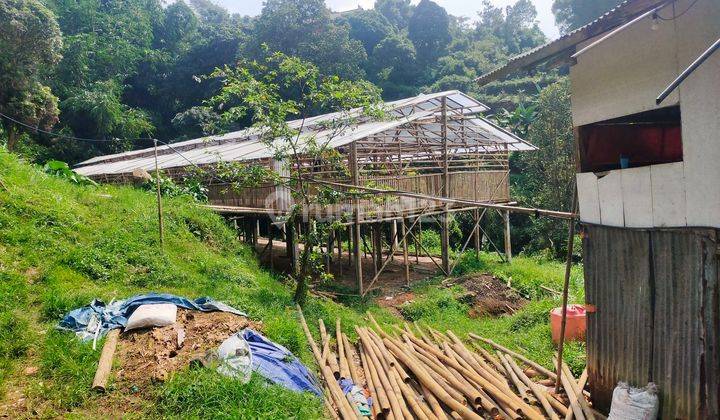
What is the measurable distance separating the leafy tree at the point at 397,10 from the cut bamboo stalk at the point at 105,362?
45391 mm

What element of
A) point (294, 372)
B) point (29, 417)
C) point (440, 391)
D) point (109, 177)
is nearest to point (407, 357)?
point (440, 391)

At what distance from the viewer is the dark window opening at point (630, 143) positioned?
585 centimetres

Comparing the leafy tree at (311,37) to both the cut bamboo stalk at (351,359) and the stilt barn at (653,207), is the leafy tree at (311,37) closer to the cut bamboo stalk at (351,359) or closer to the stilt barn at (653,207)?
the cut bamboo stalk at (351,359)

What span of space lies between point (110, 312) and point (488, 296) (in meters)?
9.89

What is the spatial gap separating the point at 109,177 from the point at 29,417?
666 inches

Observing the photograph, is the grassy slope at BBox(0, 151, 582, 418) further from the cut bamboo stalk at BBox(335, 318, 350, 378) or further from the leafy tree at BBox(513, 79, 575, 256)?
the leafy tree at BBox(513, 79, 575, 256)

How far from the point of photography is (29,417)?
15.2 feet

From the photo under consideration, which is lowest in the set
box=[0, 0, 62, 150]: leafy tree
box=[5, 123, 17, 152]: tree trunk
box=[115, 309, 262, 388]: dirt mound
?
box=[115, 309, 262, 388]: dirt mound

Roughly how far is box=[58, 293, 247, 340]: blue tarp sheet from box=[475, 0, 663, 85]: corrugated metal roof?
5460mm

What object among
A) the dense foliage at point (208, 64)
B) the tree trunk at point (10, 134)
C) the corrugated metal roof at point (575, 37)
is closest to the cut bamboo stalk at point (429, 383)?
the corrugated metal roof at point (575, 37)

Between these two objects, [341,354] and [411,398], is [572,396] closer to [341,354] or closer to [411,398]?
[411,398]

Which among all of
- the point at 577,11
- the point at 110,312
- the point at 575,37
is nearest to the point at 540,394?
the point at 575,37

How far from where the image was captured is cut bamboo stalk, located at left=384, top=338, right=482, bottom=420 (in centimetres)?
523

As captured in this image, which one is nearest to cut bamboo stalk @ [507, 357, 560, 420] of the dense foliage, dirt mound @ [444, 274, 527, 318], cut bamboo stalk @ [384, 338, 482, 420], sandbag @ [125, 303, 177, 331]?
cut bamboo stalk @ [384, 338, 482, 420]
